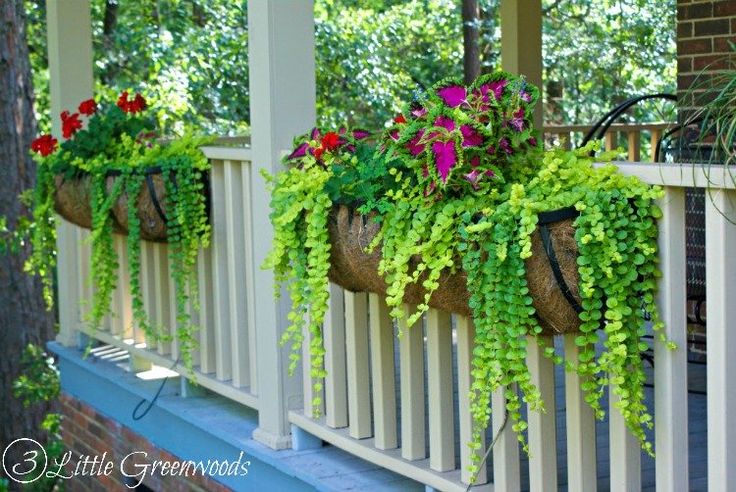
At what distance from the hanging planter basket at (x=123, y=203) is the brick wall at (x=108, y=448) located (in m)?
0.96

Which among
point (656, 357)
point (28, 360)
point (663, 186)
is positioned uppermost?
point (663, 186)

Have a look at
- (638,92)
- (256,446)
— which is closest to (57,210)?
(256,446)

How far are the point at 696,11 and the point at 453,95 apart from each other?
269cm

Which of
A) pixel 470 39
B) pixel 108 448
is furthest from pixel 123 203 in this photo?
pixel 470 39

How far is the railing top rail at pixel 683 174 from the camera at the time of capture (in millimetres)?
2367

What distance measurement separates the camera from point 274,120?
A: 3.90m

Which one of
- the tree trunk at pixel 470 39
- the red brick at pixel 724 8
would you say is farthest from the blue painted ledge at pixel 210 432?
the tree trunk at pixel 470 39

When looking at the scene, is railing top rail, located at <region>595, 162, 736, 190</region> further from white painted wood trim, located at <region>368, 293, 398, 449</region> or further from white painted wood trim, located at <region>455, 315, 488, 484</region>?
white painted wood trim, located at <region>368, 293, 398, 449</region>

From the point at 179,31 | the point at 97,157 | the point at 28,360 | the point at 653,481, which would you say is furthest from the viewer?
the point at 179,31

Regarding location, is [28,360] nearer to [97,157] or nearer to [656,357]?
[97,157]

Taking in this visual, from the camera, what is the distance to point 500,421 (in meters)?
3.14

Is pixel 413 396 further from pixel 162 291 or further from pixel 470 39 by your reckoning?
pixel 470 39

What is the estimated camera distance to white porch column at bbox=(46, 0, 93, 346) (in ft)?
19.3

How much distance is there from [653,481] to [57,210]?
3.18 meters
